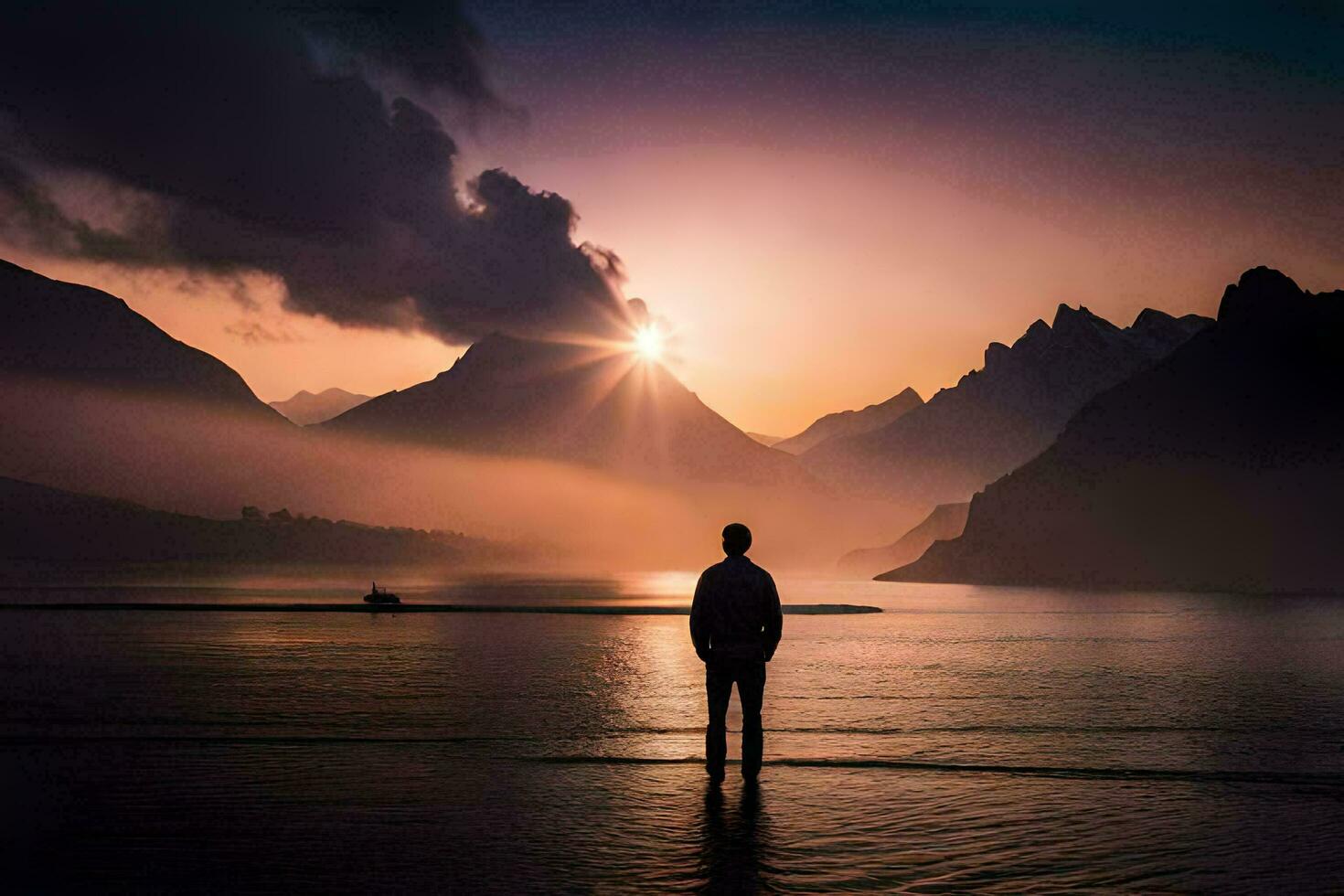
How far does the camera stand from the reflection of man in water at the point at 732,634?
42.4ft

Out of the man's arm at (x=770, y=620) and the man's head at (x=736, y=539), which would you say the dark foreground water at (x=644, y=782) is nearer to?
the man's arm at (x=770, y=620)

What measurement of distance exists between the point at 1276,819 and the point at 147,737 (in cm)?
1554

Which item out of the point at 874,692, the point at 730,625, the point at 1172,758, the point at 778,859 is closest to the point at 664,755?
the point at 730,625

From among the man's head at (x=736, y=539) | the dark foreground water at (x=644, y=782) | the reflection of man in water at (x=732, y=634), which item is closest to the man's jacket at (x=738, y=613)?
the reflection of man in water at (x=732, y=634)

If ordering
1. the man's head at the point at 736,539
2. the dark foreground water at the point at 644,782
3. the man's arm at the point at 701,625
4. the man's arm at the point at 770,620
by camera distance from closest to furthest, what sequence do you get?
1. the dark foreground water at the point at 644,782
2. the man's arm at the point at 770,620
3. the man's arm at the point at 701,625
4. the man's head at the point at 736,539

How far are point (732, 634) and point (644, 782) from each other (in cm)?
221

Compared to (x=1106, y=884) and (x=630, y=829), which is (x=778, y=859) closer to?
(x=630, y=829)

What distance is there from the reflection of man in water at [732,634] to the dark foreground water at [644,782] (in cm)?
89

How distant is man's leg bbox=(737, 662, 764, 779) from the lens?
12.9 metres

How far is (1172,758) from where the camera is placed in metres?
15.7

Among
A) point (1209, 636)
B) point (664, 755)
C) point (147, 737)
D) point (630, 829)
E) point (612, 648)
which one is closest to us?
point (630, 829)

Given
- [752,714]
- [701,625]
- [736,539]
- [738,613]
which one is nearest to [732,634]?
[738,613]

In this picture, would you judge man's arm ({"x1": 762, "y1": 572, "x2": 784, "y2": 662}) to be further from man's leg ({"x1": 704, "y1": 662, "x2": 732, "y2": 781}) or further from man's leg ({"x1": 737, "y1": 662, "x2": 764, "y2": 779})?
man's leg ({"x1": 704, "y1": 662, "x2": 732, "y2": 781})

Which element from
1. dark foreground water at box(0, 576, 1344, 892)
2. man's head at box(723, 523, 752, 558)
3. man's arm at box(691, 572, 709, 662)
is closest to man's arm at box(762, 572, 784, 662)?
man's head at box(723, 523, 752, 558)
